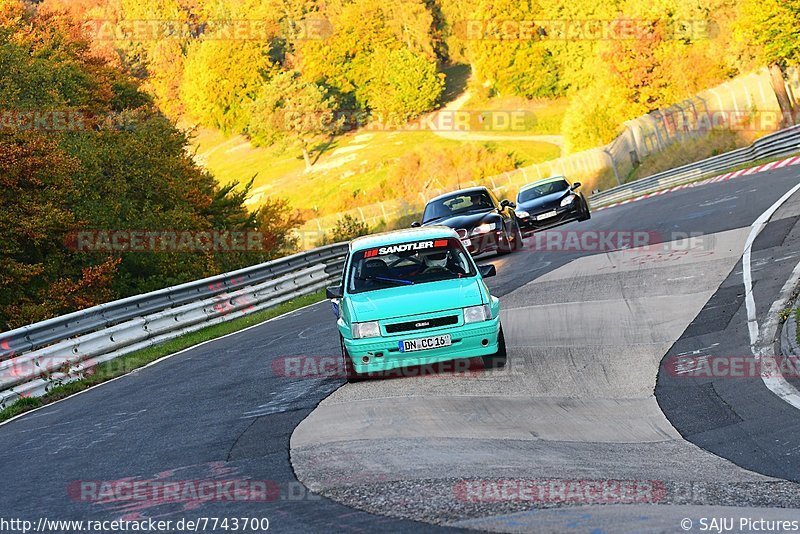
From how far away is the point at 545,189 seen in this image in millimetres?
30312

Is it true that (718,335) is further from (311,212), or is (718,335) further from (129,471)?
(311,212)

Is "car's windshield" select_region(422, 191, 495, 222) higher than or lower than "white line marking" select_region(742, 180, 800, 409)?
higher

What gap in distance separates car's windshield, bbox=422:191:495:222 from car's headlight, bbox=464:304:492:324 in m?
12.8

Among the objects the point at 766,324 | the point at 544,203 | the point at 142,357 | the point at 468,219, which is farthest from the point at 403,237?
the point at 544,203

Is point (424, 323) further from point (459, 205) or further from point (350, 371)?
point (459, 205)

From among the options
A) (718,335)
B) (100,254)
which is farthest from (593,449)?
(100,254)

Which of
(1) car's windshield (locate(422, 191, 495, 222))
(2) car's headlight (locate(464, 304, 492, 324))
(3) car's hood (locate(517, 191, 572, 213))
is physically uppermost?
(2) car's headlight (locate(464, 304, 492, 324))

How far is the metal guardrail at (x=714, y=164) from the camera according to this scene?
1446 inches

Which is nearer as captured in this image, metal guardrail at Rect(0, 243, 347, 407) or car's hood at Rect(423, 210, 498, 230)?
metal guardrail at Rect(0, 243, 347, 407)

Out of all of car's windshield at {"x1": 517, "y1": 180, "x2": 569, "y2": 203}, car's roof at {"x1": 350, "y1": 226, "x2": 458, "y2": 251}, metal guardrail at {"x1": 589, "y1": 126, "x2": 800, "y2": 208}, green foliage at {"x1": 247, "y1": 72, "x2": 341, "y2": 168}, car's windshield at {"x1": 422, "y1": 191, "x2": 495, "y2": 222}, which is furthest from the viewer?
green foliage at {"x1": 247, "y1": 72, "x2": 341, "y2": 168}

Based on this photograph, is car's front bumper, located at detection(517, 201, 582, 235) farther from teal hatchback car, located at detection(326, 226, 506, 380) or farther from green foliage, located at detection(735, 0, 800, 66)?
green foliage, located at detection(735, 0, 800, 66)

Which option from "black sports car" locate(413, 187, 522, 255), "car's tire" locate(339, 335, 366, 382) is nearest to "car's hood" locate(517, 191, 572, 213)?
"black sports car" locate(413, 187, 522, 255)

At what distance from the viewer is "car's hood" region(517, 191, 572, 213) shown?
29.4m

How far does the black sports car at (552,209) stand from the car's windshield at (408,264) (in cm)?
1760
